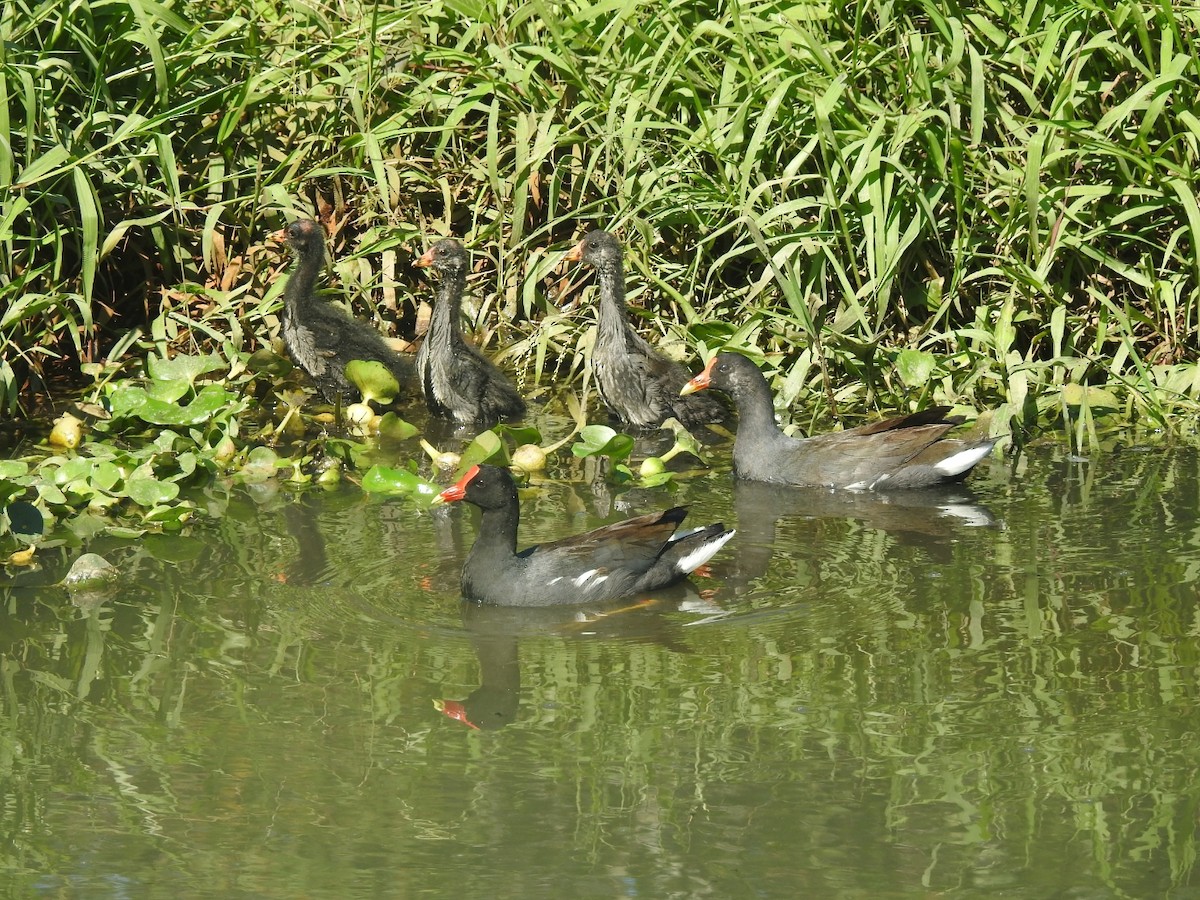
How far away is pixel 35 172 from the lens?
7836 mm

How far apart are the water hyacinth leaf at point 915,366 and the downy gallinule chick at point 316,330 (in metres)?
2.56

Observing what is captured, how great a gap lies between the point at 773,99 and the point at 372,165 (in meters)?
2.31

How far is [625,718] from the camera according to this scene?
183 inches

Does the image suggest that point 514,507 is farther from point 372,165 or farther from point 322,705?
point 372,165

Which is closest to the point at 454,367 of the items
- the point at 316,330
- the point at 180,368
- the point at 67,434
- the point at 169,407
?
the point at 316,330

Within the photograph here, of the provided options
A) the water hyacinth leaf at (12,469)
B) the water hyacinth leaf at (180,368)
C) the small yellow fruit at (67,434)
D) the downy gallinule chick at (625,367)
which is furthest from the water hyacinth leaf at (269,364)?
the water hyacinth leaf at (12,469)

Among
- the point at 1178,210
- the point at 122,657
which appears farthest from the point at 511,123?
the point at 122,657

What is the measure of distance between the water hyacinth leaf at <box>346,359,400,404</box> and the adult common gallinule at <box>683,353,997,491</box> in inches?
71.2

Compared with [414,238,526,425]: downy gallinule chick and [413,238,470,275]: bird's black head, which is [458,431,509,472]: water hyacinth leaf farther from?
[413,238,470,275]: bird's black head

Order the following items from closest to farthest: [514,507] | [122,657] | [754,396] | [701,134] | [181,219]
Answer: [122,657], [514,507], [754,396], [701,134], [181,219]

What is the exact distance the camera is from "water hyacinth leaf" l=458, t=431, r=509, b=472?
7.07 metres

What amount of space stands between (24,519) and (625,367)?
9.93 ft

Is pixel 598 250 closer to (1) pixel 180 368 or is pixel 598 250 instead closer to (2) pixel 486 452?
(2) pixel 486 452

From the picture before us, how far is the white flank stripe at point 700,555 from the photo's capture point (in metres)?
5.85
